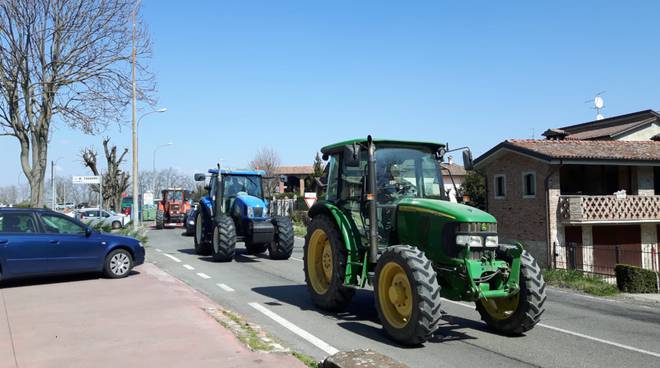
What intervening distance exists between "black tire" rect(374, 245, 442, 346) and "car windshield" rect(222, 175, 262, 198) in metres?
10.3

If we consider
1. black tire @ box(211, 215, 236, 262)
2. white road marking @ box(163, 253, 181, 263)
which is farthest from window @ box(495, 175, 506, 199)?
white road marking @ box(163, 253, 181, 263)

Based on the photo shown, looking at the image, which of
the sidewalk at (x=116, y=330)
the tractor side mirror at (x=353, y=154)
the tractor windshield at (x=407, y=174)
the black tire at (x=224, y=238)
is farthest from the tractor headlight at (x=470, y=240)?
the black tire at (x=224, y=238)

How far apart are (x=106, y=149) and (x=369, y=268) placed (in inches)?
1729

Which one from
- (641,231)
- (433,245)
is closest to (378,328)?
(433,245)

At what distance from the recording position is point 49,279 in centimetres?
1140

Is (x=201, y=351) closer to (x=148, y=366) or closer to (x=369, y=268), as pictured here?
(x=148, y=366)

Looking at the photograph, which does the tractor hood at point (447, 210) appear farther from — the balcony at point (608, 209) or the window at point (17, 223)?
the balcony at point (608, 209)

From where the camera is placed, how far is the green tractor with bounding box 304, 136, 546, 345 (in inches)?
247

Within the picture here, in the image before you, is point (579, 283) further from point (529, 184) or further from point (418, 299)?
point (529, 184)

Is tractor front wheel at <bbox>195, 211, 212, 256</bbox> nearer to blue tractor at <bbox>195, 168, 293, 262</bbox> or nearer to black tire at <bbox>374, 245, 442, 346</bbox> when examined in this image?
blue tractor at <bbox>195, 168, 293, 262</bbox>

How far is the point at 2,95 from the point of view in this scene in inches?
664

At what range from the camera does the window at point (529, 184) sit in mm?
23814

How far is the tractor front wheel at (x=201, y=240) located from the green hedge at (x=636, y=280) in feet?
Answer: 36.0

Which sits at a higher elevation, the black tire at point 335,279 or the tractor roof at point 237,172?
the tractor roof at point 237,172
